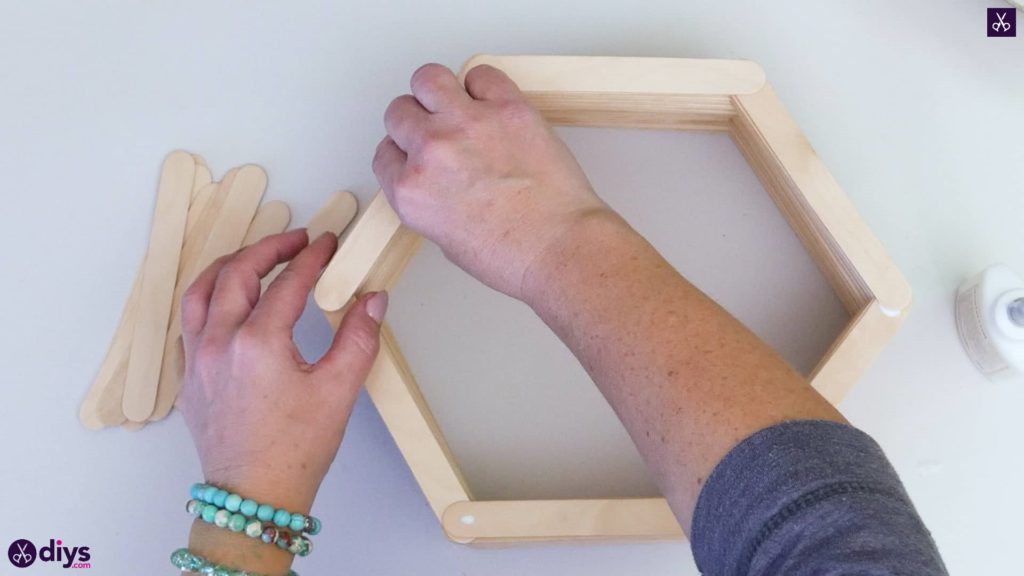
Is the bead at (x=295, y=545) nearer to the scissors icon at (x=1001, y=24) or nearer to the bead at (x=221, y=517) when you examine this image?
the bead at (x=221, y=517)

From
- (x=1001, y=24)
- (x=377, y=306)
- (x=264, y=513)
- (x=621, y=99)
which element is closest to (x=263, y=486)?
(x=264, y=513)

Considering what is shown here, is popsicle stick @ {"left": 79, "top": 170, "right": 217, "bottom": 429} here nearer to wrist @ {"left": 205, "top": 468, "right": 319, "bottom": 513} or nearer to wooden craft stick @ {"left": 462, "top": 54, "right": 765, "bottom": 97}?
wrist @ {"left": 205, "top": 468, "right": 319, "bottom": 513}

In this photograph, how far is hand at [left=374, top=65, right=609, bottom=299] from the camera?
538 mm

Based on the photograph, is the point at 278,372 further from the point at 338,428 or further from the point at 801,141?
the point at 801,141

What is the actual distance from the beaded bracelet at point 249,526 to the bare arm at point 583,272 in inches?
8.1

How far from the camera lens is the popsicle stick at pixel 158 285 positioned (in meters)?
0.68

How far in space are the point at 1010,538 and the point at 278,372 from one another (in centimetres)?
55

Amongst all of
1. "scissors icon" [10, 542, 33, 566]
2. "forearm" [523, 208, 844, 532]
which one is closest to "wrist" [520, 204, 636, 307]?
"forearm" [523, 208, 844, 532]

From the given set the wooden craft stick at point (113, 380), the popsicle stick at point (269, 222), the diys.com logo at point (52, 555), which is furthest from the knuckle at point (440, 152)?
the diys.com logo at point (52, 555)

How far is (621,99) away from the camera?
0.61 m

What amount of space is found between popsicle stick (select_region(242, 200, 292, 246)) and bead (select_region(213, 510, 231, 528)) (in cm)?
26

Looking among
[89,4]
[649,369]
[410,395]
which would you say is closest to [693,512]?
[649,369]

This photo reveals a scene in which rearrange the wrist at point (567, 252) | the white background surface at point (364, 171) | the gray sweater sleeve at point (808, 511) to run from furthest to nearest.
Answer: the white background surface at point (364, 171), the wrist at point (567, 252), the gray sweater sleeve at point (808, 511)

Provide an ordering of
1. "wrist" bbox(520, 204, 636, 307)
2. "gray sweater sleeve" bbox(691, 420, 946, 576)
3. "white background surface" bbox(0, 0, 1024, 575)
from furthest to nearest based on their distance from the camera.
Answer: "white background surface" bbox(0, 0, 1024, 575)
"wrist" bbox(520, 204, 636, 307)
"gray sweater sleeve" bbox(691, 420, 946, 576)
